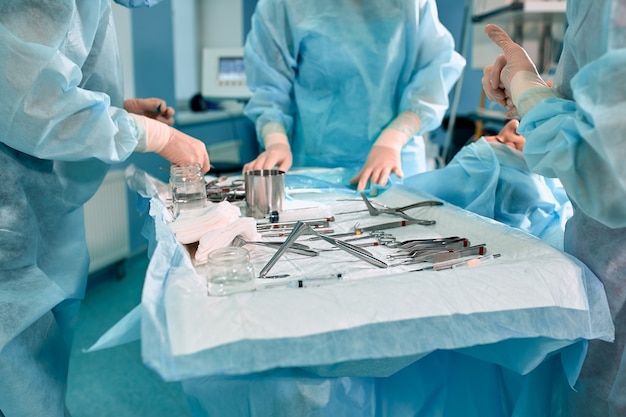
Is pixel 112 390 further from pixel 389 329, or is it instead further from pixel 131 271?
pixel 389 329

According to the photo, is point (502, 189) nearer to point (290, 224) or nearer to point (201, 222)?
point (290, 224)

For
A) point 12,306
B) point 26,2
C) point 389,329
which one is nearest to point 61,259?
point 12,306

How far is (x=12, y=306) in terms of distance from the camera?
3.26ft

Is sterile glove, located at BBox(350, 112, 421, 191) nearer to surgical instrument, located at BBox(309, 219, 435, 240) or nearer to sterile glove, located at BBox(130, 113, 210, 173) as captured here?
surgical instrument, located at BBox(309, 219, 435, 240)

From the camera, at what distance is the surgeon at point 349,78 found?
1.62 meters

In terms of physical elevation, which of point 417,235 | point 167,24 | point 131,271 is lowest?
point 131,271

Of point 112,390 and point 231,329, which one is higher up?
point 231,329

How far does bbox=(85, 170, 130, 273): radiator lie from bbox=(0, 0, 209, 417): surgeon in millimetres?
1353

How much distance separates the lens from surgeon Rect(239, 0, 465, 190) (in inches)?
64.0

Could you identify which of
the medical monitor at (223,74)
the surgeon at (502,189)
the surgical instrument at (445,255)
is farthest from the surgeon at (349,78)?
the medical monitor at (223,74)

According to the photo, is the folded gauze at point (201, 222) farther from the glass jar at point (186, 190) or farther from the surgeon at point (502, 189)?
the surgeon at point (502, 189)

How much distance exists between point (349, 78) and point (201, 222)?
0.90 m

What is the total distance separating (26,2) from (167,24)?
2.28m

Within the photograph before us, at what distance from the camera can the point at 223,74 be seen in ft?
12.1
